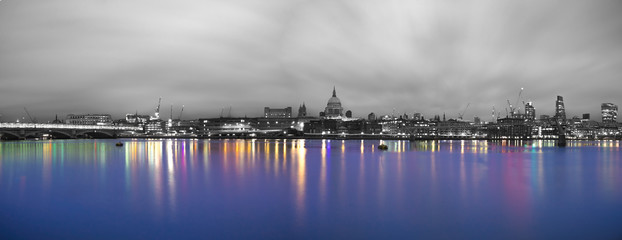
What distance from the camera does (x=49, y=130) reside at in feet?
397

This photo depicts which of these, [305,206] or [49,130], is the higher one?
[49,130]

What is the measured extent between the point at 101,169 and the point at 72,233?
25.2m

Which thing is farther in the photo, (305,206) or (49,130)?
(49,130)

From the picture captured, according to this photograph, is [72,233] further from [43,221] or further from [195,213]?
[195,213]

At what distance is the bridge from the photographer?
11156 centimetres

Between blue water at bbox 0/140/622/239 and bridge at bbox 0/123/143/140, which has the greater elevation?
bridge at bbox 0/123/143/140

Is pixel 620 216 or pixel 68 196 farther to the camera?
pixel 68 196

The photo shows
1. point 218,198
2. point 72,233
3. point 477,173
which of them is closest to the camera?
point 72,233

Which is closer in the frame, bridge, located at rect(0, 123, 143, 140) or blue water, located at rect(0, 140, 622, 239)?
blue water, located at rect(0, 140, 622, 239)

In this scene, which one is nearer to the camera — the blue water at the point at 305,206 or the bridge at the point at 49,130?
the blue water at the point at 305,206

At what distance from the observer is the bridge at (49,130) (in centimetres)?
11156

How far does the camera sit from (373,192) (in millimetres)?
25266

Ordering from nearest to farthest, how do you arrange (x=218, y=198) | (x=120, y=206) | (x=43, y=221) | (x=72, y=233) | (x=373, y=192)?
(x=72, y=233), (x=43, y=221), (x=120, y=206), (x=218, y=198), (x=373, y=192)

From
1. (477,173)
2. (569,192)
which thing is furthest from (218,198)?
(477,173)
